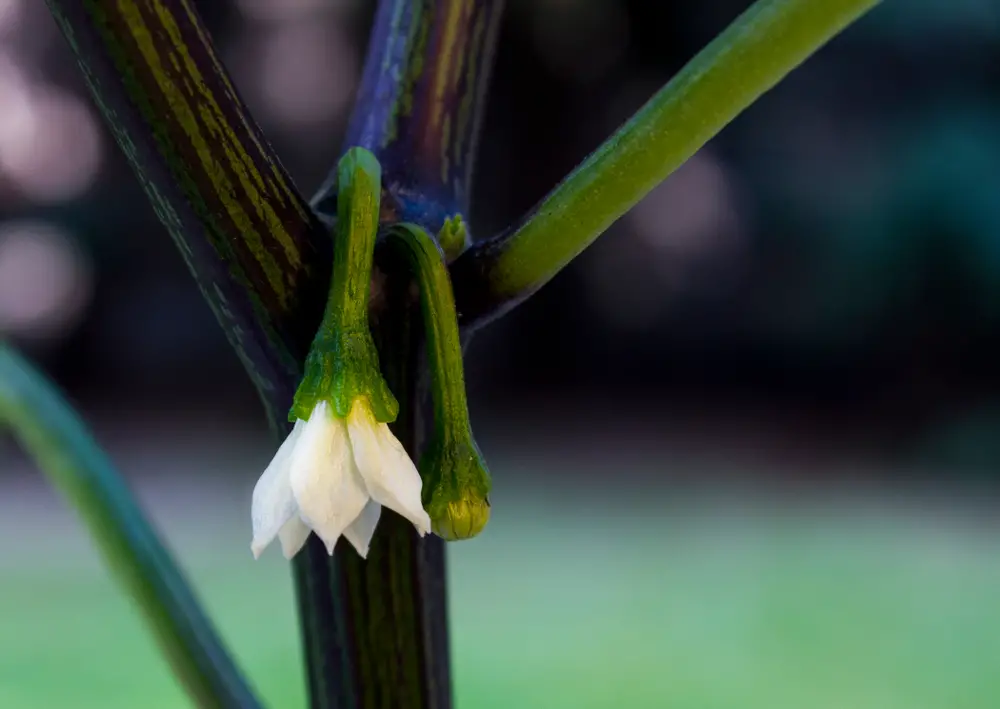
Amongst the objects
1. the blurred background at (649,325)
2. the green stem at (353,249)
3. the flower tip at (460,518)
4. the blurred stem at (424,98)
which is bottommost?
the flower tip at (460,518)

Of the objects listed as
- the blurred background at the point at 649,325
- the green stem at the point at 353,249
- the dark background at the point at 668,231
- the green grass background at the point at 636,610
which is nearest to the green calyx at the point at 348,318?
the green stem at the point at 353,249

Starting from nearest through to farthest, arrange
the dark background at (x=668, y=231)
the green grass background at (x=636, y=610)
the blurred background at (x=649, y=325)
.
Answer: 1. the green grass background at (x=636, y=610)
2. the blurred background at (x=649, y=325)
3. the dark background at (x=668, y=231)

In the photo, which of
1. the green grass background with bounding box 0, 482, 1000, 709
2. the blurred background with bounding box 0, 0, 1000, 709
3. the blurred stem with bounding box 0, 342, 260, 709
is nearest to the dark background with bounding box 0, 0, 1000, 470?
the blurred background with bounding box 0, 0, 1000, 709

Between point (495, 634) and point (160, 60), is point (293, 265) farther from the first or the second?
point (495, 634)

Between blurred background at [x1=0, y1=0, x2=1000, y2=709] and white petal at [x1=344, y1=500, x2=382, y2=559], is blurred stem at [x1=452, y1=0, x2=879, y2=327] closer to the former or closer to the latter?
white petal at [x1=344, y1=500, x2=382, y2=559]

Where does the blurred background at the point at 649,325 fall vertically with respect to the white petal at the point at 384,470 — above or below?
above

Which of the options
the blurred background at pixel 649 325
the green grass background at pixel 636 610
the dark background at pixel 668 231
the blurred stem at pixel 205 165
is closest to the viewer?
the blurred stem at pixel 205 165

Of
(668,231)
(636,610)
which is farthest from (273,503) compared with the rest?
(668,231)

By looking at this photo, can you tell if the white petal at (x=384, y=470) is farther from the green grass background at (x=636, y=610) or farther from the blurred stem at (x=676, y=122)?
the green grass background at (x=636, y=610)

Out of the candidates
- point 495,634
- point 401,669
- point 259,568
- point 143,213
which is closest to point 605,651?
point 495,634

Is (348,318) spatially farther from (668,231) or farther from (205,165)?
(668,231)
